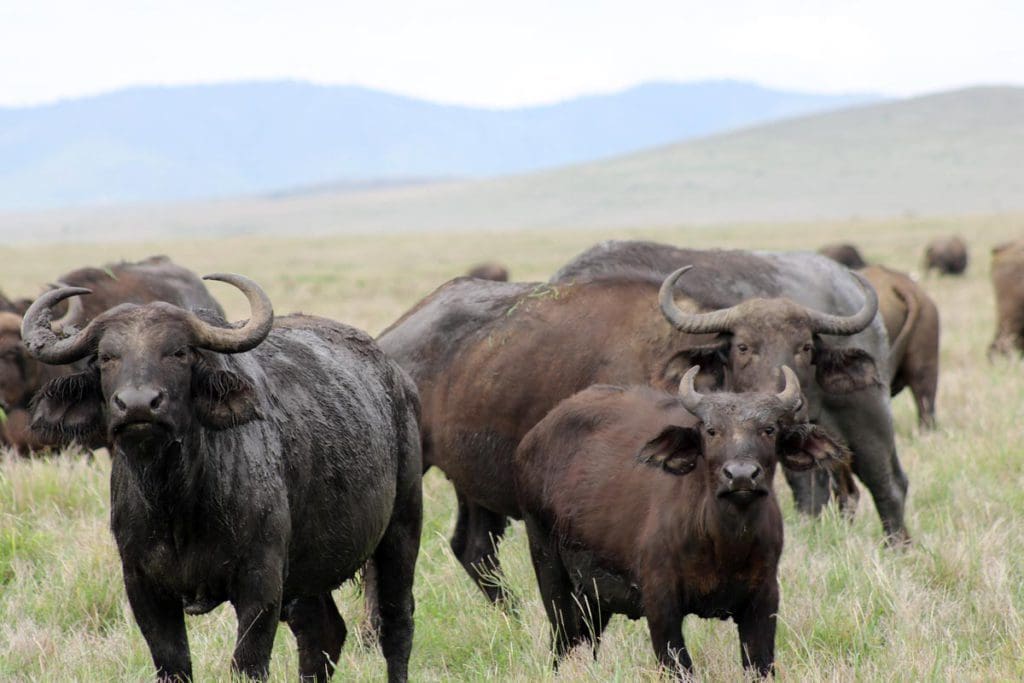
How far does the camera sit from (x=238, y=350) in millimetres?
4887

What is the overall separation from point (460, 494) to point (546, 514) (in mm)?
2125

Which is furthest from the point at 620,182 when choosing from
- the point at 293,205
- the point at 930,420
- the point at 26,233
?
the point at 930,420

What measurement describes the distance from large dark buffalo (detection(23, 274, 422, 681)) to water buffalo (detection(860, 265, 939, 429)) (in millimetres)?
7488

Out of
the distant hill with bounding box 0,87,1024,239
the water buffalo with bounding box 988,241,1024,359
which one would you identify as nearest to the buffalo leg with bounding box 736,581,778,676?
the water buffalo with bounding box 988,241,1024,359

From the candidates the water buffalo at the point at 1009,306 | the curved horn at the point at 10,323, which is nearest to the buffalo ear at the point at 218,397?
the curved horn at the point at 10,323

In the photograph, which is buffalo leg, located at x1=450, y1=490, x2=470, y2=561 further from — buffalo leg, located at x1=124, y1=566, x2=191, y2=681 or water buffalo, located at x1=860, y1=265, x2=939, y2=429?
water buffalo, located at x1=860, y1=265, x2=939, y2=429

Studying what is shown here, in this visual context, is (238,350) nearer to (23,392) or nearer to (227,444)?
(227,444)

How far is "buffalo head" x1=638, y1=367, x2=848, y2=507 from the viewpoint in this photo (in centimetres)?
508

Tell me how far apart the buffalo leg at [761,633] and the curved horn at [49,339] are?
2735mm

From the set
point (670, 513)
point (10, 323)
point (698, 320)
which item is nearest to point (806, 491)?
point (698, 320)

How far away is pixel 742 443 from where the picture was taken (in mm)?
5141

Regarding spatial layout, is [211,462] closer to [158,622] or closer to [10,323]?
[158,622]

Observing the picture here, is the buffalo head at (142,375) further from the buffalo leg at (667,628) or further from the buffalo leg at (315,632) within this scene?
the buffalo leg at (667,628)

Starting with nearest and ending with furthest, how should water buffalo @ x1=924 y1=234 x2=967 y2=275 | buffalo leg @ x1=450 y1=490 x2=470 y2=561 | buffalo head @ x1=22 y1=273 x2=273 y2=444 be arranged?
buffalo head @ x1=22 y1=273 x2=273 y2=444, buffalo leg @ x1=450 y1=490 x2=470 y2=561, water buffalo @ x1=924 y1=234 x2=967 y2=275
